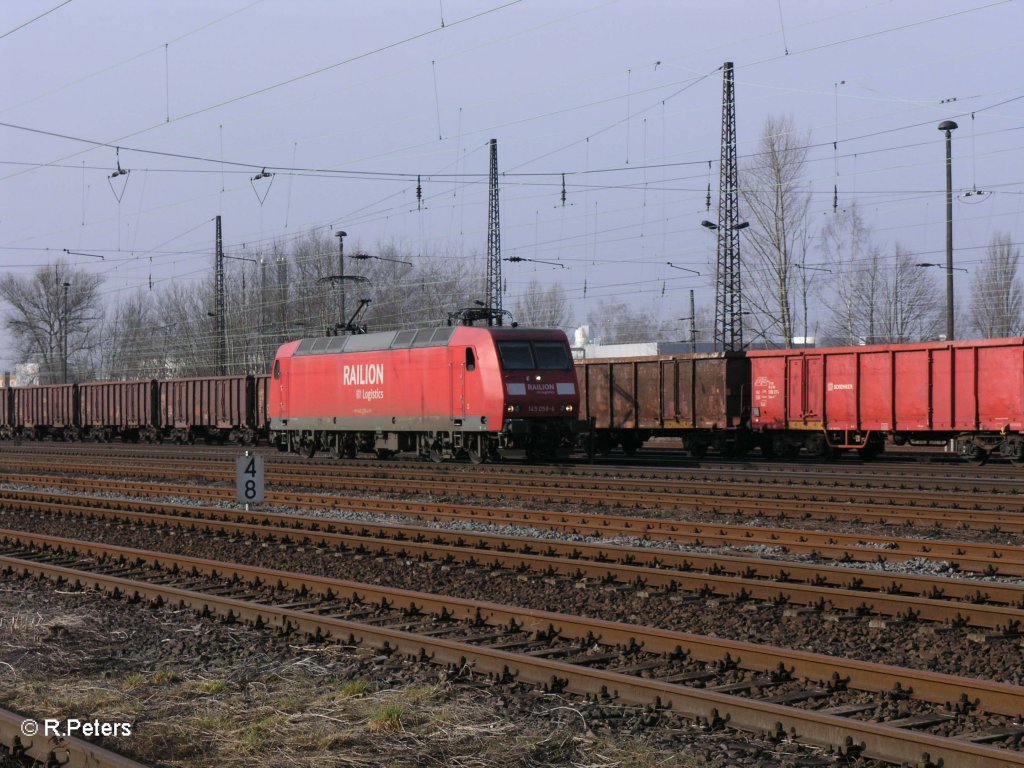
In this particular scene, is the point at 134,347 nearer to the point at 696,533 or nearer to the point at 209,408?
the point at 209,408

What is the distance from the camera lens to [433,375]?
26.3 meters

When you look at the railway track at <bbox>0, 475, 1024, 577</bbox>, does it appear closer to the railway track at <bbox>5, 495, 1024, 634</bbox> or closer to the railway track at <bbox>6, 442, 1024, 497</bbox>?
the railway track at <bbox>5, 495, 1024, 634</bbox>

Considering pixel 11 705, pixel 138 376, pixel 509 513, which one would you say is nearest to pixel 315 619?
pixel 11 705

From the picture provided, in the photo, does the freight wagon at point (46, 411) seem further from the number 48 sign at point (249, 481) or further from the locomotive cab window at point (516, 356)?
the number 48 sign at point (249, 481)

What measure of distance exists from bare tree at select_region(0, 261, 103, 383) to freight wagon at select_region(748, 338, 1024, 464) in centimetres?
5847

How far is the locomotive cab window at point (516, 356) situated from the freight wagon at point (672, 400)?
3472 mm

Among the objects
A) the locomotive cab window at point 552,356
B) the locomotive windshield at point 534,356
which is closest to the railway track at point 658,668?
the locomotive windshield at point 534,356

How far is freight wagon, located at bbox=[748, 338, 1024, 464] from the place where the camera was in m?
24.6

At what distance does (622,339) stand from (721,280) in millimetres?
62487

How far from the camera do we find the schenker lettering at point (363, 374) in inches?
1110

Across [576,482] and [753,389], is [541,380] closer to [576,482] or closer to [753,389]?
[576,482]

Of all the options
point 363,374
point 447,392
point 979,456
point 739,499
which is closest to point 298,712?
point 739,499

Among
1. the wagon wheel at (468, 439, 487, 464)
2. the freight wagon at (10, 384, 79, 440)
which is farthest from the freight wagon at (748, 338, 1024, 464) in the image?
the freight wagon at (10, 384, 79, 440)

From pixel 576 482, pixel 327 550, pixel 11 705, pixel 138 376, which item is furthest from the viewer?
pixel 138 376
